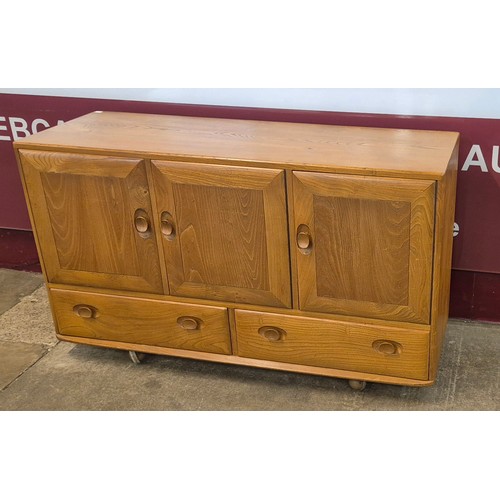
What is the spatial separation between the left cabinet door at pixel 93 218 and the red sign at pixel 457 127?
1.94 feet

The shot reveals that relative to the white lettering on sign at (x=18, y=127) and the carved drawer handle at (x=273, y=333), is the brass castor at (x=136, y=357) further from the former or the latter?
the white lettering on sign at (x=18, y=127)

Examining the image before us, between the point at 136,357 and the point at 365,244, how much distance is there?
1.11m

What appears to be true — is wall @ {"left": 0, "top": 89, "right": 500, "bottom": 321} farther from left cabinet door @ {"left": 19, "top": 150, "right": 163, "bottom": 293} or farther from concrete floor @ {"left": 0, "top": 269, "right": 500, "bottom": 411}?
left cabinet door @ {"left": 19, "top": 150, "right": 163, "bottom": 293}

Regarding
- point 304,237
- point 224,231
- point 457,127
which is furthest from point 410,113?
point 224,231

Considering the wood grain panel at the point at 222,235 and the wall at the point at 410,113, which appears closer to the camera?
→ the wood grain panel at the point at 222,235

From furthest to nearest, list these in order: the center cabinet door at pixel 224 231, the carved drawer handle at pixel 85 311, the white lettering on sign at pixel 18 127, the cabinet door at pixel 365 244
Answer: the white lettering on sign at pixel 18 127 < the carved drawer handle at pixel 85 311 < the center cabinet door at pixel 224 231 < the cabinet door at pixel 365 244

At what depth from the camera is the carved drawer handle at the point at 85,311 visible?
308 cm

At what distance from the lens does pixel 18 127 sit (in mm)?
3525

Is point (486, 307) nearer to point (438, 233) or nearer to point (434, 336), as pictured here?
point (434, 336)

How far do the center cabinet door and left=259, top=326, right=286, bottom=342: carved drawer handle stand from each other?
0.11 meters

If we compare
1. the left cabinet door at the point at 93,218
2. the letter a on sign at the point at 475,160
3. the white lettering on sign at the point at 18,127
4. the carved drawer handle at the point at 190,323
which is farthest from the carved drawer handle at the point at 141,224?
the letter a on sign at the point at 475,160

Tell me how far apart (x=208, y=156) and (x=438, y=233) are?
2.66 ft

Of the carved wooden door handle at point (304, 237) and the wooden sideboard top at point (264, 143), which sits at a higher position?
the wooden sideboard top at point (264, 143)

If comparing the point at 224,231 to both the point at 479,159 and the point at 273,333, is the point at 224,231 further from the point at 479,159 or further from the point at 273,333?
the point at 479,159
